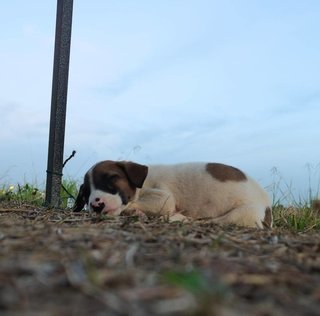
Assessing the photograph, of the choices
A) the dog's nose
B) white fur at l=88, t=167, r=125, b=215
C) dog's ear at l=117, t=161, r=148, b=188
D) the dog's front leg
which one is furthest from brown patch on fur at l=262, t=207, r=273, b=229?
the dog's nose

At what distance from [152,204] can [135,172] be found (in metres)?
0.33

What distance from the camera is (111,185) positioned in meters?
4.65

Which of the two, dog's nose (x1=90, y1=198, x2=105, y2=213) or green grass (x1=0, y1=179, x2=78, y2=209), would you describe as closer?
dog's nose (x1=90, y1=198, x2=105, y2=213)

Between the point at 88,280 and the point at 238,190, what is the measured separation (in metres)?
3.62

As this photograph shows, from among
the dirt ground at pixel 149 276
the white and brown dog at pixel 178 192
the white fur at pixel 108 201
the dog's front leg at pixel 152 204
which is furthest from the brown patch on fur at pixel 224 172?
the dirt ground at pixel 149 276

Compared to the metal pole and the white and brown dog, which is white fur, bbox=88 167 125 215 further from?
the metal pole

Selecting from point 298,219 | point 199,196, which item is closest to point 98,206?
point 199,196

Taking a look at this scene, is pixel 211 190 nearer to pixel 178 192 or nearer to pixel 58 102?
pixel 178 192

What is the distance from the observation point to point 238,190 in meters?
5.04

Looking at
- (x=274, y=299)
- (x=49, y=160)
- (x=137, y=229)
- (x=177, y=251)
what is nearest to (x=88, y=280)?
(x=274, y=299)

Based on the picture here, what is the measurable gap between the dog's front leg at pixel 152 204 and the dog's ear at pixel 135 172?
17 centimetres

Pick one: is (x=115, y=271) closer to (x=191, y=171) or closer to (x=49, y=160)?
(x=191, y=171)

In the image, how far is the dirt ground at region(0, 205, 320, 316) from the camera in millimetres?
1330

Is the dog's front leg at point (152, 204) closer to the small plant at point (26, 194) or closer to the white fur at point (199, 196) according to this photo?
the white fur at point (199, 196)
